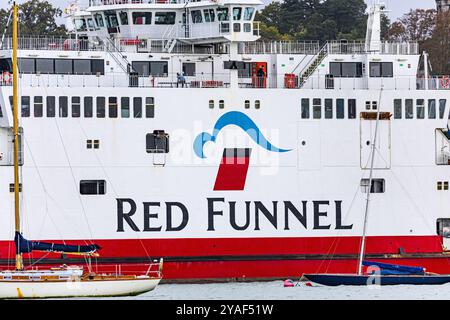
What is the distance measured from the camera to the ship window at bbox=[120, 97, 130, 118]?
151ft

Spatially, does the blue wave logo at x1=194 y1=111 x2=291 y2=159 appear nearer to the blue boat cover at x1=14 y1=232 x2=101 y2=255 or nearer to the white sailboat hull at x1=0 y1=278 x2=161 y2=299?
the blue boat cover at x1=14 y1=232 x2=101 y2=255

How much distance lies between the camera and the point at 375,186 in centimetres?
4766

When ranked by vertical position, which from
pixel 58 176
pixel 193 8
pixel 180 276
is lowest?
pixel 180 276

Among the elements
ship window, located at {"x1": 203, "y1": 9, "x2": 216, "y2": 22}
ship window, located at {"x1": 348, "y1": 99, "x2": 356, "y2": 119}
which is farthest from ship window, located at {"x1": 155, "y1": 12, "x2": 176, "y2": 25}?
ship window, located at {"x1": 348, "y1": 99, "x2": 356, "y2": 119}

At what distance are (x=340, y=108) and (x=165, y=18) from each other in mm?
5872

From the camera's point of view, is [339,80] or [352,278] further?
[339,80]

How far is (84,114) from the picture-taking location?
45688mm

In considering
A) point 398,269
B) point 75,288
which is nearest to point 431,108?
point 398,269

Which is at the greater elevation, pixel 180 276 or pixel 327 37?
pixel 327 37

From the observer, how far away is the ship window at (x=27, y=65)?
46188 millimetres

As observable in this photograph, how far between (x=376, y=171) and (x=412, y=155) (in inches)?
47.3
